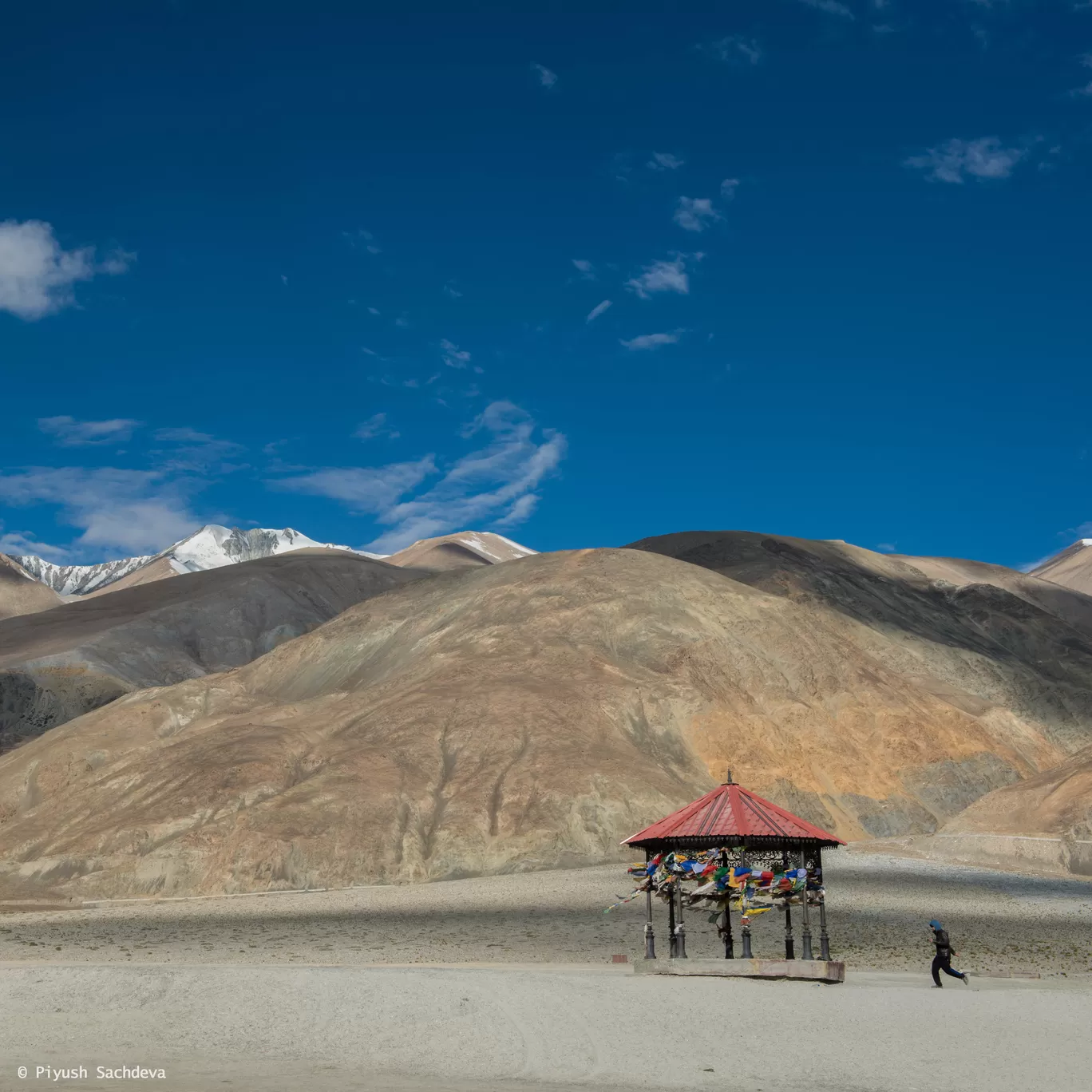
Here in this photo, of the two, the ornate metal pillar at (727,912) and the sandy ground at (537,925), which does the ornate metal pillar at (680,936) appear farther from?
the sandy ground at (537,925)

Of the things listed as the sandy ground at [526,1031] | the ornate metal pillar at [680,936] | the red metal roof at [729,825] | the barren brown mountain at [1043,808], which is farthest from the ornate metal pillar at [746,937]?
the barren brown mountain at [1043,808]

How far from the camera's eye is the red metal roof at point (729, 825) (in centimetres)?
2580

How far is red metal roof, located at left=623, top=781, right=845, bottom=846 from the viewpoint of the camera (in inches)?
1016

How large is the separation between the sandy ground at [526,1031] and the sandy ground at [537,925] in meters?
7.17

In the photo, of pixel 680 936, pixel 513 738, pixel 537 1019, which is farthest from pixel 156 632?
pixel 537 1019

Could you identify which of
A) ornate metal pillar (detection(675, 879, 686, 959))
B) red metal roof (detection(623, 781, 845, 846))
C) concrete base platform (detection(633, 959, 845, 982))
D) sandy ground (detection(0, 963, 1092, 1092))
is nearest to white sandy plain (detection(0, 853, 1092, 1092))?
sandy ground (detection(0, 963, 1092, 1092))

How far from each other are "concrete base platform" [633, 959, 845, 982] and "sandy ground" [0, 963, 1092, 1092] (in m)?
0.65

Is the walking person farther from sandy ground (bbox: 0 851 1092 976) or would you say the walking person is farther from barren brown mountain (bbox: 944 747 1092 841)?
barren brown mountain (bbox: 944 747 1092 841)

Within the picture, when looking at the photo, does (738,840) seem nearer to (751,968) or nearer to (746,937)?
(751,968)

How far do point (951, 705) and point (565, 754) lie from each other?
121 feet

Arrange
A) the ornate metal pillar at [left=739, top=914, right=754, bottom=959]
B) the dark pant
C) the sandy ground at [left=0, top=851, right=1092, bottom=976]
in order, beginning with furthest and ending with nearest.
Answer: the sandy ground at [left=0, top=851, right=1092, bottom=976]
the ornate metal pillar at [left=739, top=914, right=754, bottom=959]
the dark pant

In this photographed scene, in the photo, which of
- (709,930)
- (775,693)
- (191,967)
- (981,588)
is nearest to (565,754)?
(775,693)

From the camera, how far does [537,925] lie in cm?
4019

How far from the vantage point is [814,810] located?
72312 millimetres
